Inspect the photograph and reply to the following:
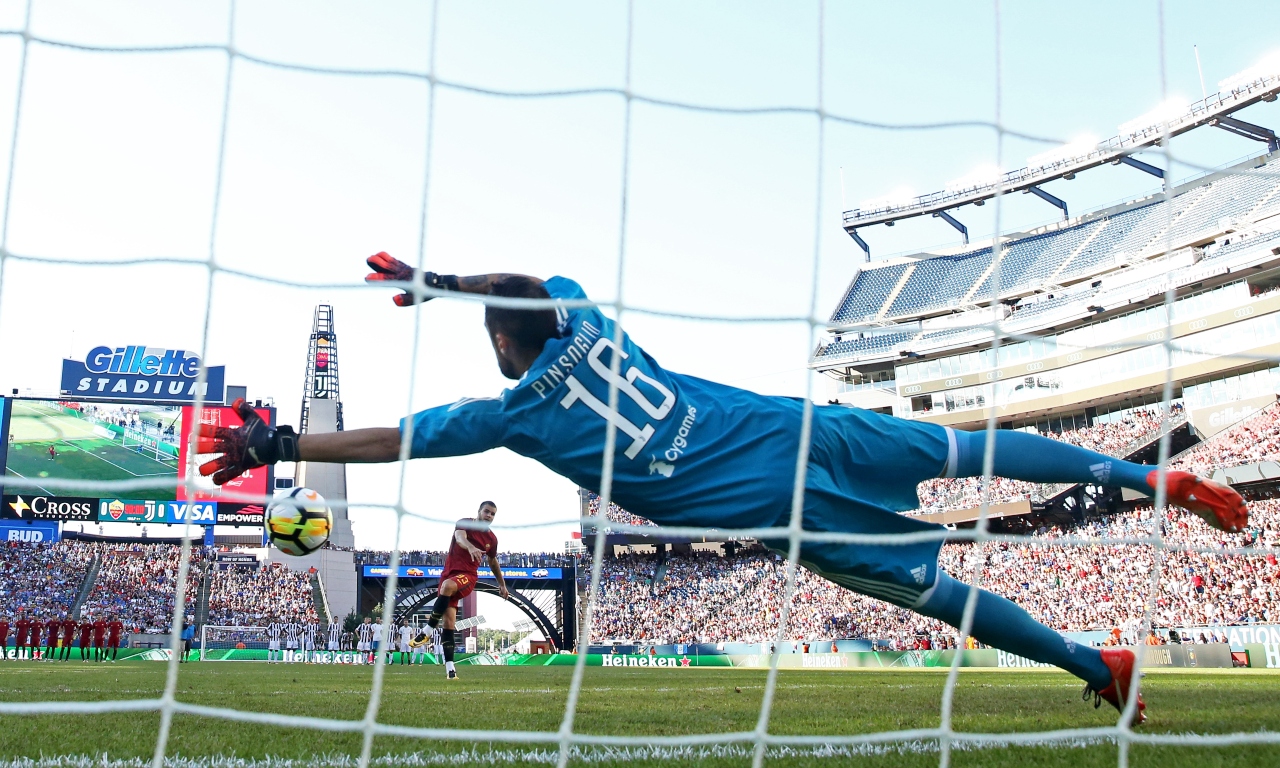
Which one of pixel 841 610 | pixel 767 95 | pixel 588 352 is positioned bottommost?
pixel 841 610

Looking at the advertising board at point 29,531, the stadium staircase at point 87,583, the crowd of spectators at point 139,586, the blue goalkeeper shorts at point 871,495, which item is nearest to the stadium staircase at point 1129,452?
the crowd of spectators at point 139,586

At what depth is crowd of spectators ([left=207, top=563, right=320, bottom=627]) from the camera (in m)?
32.6

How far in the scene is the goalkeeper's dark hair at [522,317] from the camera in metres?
3.60

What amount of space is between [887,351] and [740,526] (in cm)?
3859

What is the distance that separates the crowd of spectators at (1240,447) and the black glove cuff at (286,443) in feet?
86.9

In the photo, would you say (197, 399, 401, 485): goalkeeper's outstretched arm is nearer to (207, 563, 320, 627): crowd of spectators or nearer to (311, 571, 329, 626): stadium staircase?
(207, 563, 320, 627): crowd of spectators

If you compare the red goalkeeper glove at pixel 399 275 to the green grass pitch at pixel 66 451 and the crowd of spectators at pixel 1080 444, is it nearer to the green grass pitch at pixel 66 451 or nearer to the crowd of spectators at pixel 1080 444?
the green grass pitch at pixel 66 451

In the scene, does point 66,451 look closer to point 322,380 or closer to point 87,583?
point 87,583

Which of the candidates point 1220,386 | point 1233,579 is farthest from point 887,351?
point 1233,579

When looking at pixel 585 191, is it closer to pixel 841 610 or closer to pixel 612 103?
pixel 612 103

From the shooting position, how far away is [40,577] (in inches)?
1249

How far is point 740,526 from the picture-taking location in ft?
12.3

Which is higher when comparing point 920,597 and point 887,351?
point 887,351

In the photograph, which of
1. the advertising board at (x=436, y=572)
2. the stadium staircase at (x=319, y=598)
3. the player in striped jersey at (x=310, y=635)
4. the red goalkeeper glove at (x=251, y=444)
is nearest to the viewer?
the red goalkeeper glove at (x=251, y=444)
